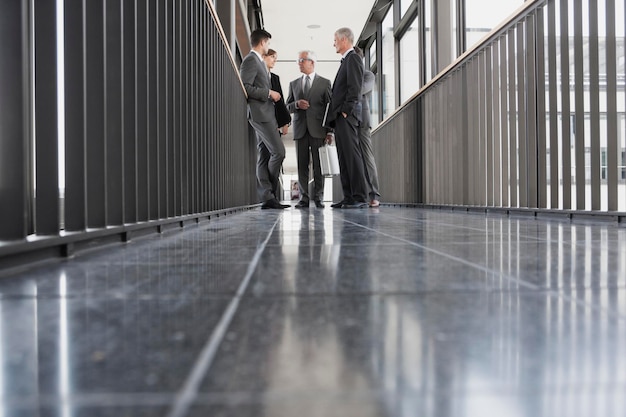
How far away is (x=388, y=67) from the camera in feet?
25.2

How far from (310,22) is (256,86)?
16.5 feet

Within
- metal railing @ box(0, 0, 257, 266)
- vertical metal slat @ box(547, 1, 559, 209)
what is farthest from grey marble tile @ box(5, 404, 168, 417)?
vertical metal slat @ box(547, 1, 559, 209)

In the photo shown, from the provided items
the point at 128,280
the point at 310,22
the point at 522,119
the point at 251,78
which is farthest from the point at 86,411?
the point at 310,22

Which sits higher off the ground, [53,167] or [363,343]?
[53,167]

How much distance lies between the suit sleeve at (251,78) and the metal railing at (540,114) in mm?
1340

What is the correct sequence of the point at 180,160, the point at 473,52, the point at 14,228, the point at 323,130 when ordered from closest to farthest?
the point at 14,228
the point at 180,160
the point at 473,52
the point at 323,130

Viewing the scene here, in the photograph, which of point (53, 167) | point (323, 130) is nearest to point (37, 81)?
point (53, 167)

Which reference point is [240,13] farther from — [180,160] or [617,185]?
[617,185]

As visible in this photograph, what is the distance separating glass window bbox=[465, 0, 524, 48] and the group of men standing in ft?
2.82

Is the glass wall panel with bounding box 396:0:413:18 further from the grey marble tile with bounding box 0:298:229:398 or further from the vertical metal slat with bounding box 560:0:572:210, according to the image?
the grey marble tile with bounding box 0:298:229:398

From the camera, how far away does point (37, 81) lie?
889 mm

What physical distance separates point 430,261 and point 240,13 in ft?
16.6

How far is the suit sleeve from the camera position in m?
3.56

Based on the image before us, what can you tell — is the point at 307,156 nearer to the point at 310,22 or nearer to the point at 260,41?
the point at 260,41
